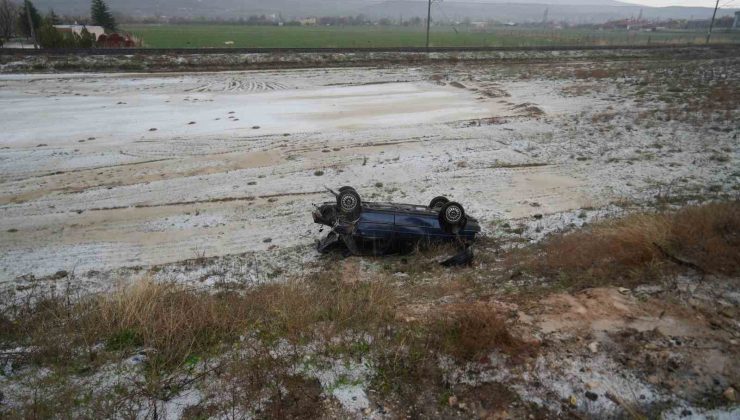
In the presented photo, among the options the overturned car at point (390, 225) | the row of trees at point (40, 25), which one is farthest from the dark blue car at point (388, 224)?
the row of trees at point (40, 25)

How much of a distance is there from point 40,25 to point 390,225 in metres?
49.7

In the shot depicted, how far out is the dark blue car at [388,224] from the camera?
8242 mm

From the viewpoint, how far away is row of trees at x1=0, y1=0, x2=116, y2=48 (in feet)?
113

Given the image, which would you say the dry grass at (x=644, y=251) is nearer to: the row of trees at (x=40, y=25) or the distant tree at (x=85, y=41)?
the distant tree at (x=85, y=41)

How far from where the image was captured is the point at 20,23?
45.3 metres

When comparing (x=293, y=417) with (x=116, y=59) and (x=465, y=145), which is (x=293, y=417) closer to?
(x=465, y=145)

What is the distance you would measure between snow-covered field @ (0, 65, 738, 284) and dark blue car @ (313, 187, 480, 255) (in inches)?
60.0

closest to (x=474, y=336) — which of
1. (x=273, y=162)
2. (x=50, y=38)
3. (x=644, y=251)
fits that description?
(x=644, y=251)

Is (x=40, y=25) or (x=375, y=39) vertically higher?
(x=375, y=39)

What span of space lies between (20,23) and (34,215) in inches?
1915

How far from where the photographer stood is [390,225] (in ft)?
27.4

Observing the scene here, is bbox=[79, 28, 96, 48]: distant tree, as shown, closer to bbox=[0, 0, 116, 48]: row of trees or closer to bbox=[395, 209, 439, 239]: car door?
bbox=[0, 0, 116, 48]: row of trees

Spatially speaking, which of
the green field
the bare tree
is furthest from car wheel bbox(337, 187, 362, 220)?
the bare tree

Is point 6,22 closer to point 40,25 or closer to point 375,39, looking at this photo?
point 40,25
